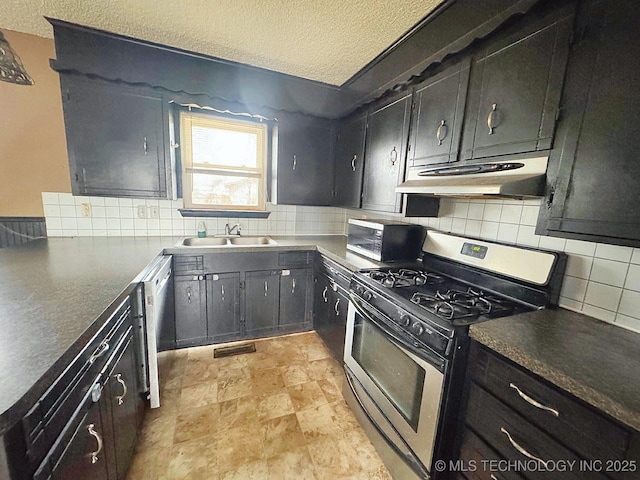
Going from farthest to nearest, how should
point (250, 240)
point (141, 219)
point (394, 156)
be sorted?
point (250, 240) < point (141, 219) < point (394, 156)

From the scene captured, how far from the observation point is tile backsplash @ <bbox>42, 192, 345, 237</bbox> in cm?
218

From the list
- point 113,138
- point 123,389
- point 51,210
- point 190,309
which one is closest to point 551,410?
point 123,389

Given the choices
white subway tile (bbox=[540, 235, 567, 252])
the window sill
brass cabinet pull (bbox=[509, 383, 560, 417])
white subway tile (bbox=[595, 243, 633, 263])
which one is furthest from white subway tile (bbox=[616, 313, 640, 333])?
the window sill

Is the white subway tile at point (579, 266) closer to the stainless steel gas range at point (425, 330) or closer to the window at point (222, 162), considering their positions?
the stainless steel gas range at point (425, 330)

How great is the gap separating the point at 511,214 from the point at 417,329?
90cm

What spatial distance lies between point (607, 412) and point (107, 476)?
1.63m

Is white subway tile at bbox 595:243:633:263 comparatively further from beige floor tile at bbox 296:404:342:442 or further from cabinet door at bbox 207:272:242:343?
cabinet door at bbox 207:272:242:343

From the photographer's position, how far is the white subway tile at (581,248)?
1.17m

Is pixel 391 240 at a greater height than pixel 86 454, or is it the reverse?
pixel 391 240

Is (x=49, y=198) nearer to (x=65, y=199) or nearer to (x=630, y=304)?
(x=65, y=199)

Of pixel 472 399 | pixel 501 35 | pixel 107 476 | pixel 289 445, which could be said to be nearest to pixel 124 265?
pixel 107 476

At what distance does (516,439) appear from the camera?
874mm

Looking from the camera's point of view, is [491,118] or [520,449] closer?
[520,449]

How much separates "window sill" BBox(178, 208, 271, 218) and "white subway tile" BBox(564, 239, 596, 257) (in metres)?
2.35
